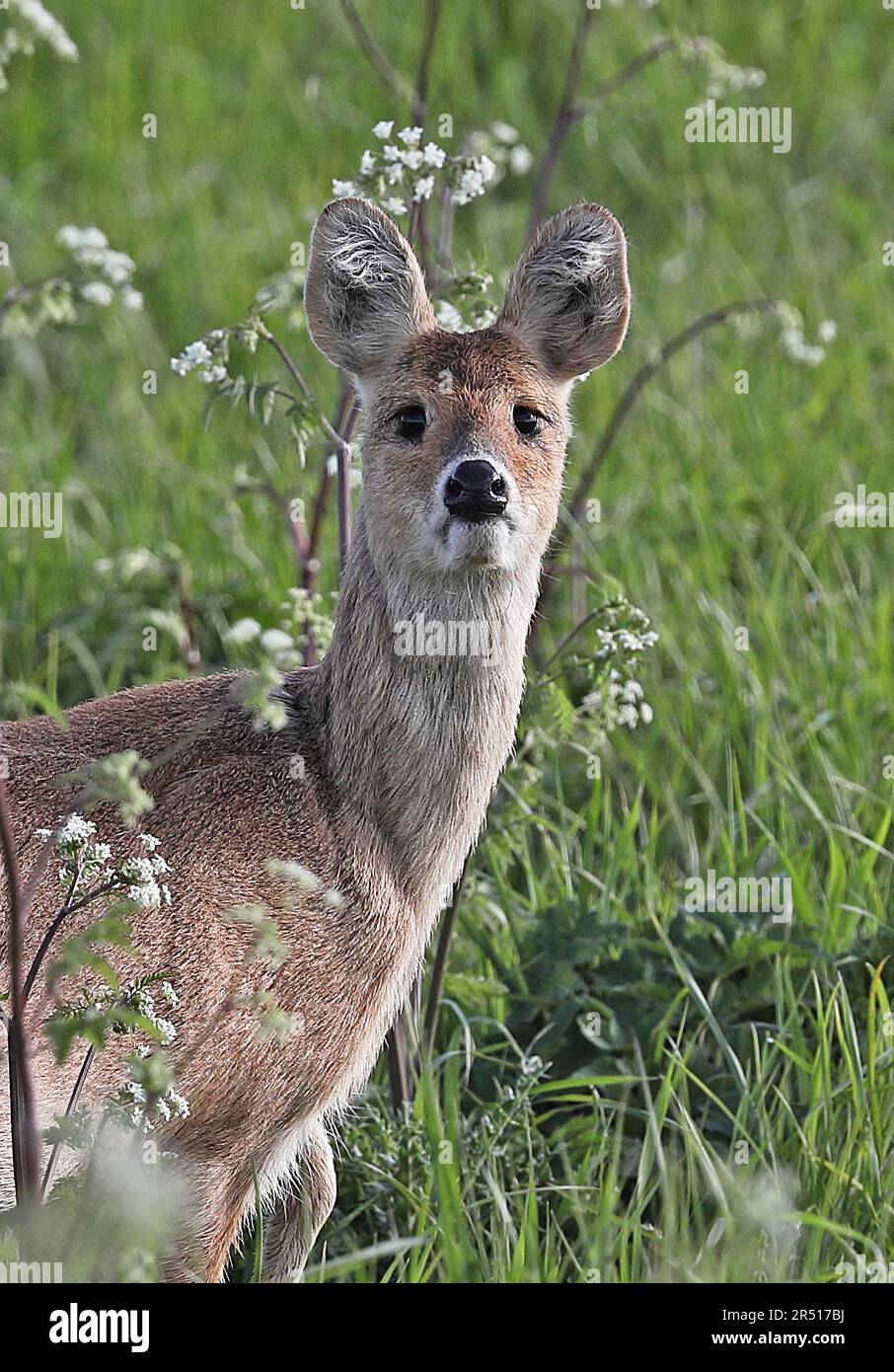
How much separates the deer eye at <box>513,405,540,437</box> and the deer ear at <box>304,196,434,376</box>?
299 mm

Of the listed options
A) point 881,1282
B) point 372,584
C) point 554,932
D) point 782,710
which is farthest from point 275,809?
point 782,710

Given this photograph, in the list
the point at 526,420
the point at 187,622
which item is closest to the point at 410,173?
the point at 526,420

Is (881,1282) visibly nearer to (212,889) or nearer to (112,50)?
(212,889)

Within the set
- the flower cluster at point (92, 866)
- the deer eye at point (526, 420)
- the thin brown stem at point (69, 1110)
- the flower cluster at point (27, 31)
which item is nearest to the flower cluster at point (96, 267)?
the flower cluster at point (27, 31)

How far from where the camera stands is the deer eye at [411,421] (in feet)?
12.6

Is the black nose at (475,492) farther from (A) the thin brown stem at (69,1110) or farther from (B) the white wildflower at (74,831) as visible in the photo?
(A) the thin brown stem at (69,1110)

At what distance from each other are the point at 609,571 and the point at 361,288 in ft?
8.02

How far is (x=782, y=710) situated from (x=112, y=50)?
17.4 feet

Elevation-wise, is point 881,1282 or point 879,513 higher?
point 879,513

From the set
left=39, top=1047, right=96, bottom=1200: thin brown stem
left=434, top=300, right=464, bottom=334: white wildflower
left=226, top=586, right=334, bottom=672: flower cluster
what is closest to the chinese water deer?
left=39, top=1047, right=96, bottom=1200: thin brown stem

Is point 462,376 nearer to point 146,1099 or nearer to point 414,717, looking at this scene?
point 414,717

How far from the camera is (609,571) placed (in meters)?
6.37
